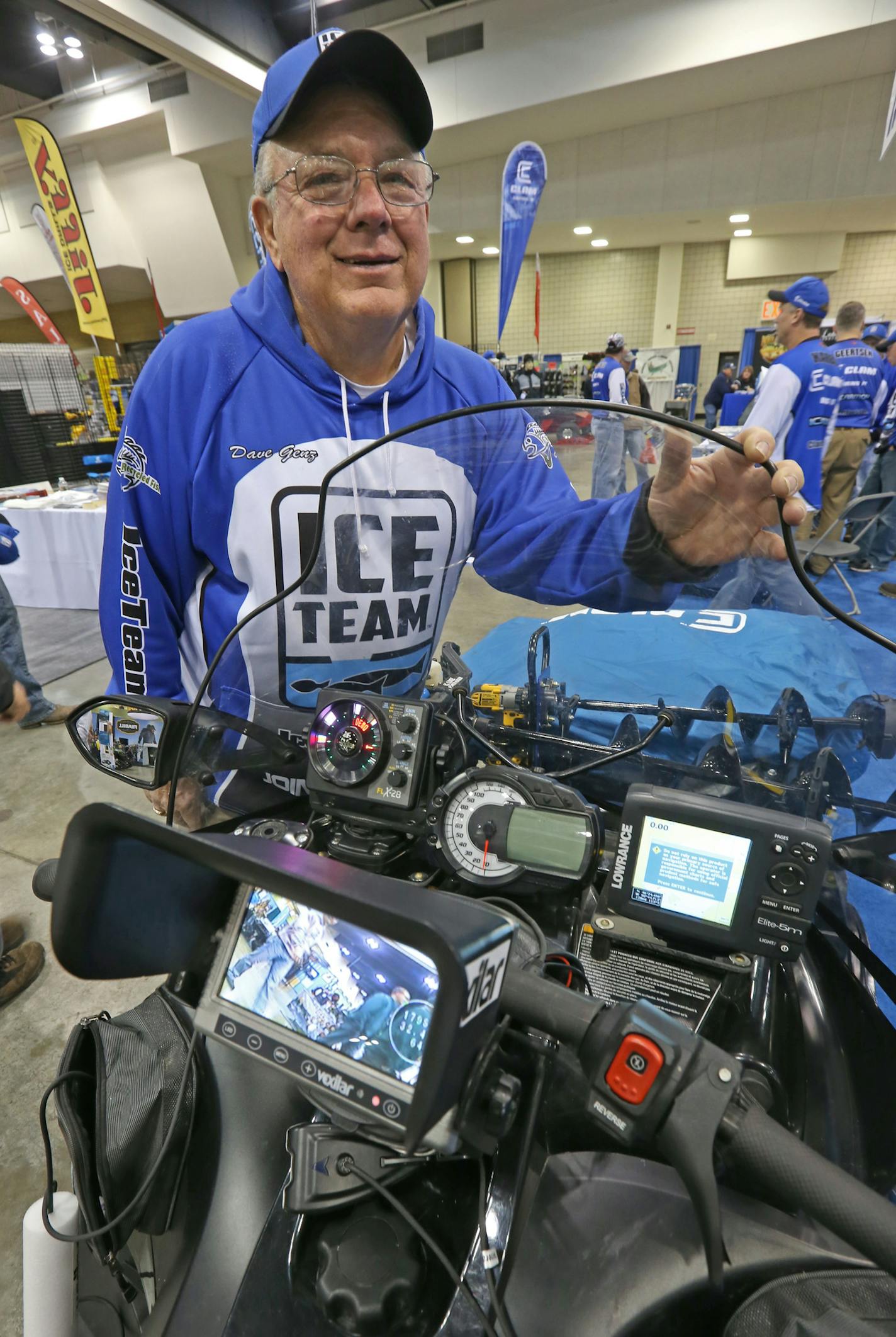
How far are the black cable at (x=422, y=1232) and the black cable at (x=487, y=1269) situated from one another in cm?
1

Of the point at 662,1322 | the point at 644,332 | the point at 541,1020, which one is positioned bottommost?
the point at 662,1322

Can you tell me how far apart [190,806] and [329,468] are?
654 mm

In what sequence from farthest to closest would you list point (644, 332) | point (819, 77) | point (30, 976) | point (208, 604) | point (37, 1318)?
point (644, 332) < point (819, 77) < point (30, 976) < point (208, 604) < point (37, 1318)

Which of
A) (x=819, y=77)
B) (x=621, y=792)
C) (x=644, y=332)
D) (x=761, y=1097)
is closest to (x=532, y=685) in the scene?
(x=621, y=792)

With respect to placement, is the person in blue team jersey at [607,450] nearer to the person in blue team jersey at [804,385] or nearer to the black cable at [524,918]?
the black cable at [524,918]

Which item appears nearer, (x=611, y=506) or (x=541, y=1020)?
(x=541, y=1020)

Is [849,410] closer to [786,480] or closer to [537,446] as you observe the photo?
[537,446]

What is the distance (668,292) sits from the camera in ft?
45.5

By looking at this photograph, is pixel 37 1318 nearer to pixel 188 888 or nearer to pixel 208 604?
pixel 188 888

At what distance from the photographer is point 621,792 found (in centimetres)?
102

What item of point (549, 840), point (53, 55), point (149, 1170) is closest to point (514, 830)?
point (549, 840)

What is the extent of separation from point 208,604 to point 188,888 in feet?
2.72

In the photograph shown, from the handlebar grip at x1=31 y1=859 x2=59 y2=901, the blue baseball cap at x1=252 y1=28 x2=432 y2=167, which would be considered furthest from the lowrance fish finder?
the blue baseball cap at x1=252 y1=28 x2=432 y2=167

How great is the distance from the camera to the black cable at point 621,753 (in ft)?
3.15
